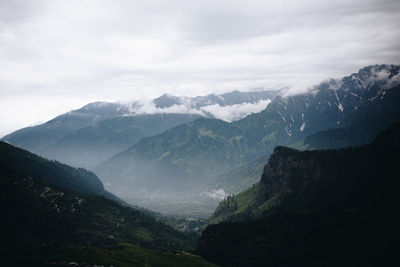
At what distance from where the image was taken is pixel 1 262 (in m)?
194

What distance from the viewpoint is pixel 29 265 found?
198625mm

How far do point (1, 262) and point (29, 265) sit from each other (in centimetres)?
1427
